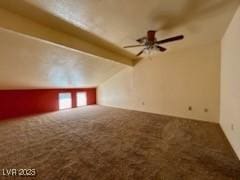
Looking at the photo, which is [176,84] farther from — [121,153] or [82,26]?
[82,26]

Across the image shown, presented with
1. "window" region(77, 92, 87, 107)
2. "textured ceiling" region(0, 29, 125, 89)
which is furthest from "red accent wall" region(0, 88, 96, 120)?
"window" region(77, 92, 87, 107)

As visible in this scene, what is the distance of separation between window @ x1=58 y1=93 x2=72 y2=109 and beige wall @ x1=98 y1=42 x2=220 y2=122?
101 inches

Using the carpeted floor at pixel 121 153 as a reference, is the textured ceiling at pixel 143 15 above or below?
above

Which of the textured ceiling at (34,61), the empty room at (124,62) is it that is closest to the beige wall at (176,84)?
the empty room at (124,62)

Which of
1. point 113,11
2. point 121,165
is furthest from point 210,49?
point 121,165

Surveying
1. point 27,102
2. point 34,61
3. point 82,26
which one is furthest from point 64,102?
point 82,26

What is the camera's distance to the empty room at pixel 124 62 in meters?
1.88

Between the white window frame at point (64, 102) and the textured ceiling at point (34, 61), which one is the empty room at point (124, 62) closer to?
the textured ceiling at point (34, 61)

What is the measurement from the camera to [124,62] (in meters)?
5.22

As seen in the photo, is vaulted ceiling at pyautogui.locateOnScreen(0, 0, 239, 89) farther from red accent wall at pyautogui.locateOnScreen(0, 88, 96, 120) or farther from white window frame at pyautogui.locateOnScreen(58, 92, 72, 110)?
white window frame at pyautogui.locateOnScreen(58, 92, 72, 110)

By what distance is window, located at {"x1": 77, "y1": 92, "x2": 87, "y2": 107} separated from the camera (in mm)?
7098

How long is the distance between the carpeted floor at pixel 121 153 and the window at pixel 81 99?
3770 millimetres

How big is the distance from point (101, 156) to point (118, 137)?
0.81 m

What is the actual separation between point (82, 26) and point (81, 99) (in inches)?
203
